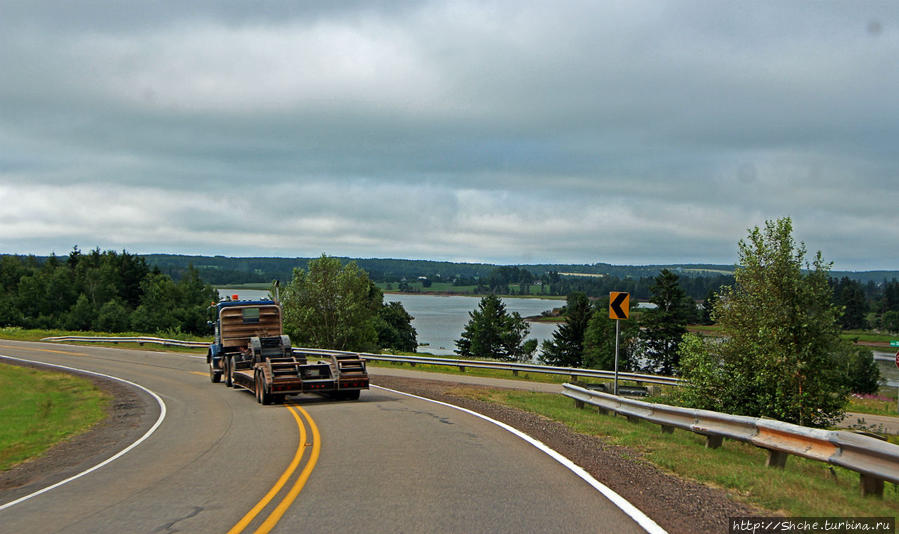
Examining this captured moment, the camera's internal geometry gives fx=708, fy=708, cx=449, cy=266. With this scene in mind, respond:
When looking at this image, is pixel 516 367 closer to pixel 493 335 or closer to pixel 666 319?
pixel 666 319

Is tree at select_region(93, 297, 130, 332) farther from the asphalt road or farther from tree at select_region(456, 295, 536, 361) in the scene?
the asphalt road

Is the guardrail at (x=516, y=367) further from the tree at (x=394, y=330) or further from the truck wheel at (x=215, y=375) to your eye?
the tree at (x=394, y=330)

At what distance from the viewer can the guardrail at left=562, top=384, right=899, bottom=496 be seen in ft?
25.3

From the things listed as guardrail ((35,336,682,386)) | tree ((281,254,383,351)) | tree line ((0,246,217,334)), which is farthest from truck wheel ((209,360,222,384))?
tree line ((0,246,217,334))

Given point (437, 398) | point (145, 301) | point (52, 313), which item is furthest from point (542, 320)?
point (437, 398)

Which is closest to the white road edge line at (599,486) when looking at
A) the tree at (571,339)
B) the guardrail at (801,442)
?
the guardrail at (801,442)

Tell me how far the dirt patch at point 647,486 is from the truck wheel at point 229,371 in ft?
45.6

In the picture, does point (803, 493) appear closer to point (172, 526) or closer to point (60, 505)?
point (172, 526)

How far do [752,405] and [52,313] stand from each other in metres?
116

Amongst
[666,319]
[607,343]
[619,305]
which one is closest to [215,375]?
[619,305]

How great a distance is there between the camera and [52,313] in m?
111

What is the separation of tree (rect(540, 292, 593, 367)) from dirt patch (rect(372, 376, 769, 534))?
87727mm

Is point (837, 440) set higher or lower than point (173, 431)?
higher

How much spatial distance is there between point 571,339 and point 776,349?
84417mm
